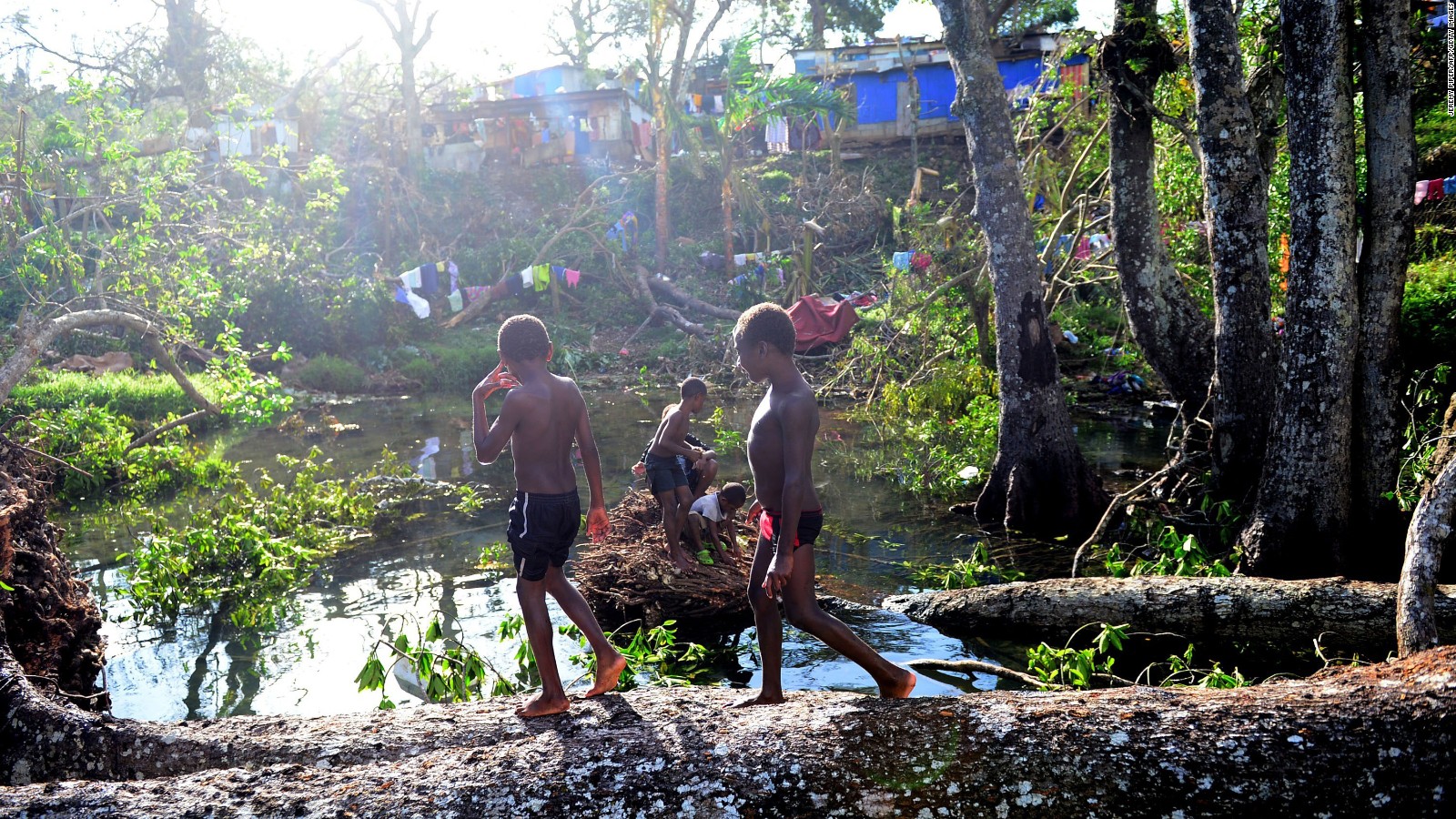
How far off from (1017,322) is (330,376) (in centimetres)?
1542

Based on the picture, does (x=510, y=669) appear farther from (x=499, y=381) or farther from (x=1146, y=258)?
(x=1146, y=258)

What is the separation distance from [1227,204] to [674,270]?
19.9m

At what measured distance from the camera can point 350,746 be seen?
4164mm

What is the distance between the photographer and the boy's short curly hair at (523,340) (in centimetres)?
462

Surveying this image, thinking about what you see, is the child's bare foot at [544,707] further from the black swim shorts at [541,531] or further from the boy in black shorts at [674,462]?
the boy in black shorts at [674,462]

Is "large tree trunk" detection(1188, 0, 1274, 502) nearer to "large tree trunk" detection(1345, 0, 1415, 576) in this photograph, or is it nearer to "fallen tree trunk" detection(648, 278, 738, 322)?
"large tree trunk" detection(1345, 0, 1415, 576)

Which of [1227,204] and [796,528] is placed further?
[1227,204]

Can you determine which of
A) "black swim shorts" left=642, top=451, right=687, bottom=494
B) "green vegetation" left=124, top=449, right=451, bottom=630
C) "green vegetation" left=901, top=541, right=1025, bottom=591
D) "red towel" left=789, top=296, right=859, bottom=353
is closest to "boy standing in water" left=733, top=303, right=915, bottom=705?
"black swim shorts" left=642, top=451, right=687, bottom=494

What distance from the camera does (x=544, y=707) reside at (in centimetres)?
427

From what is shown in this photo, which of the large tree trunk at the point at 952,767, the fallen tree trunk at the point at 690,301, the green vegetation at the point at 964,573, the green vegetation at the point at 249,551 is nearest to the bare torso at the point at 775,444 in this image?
the large tree trunk at the point at 952,767

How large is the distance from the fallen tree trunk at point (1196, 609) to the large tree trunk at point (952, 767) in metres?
2.63

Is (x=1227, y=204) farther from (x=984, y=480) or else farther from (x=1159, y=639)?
(x=984, y=480)

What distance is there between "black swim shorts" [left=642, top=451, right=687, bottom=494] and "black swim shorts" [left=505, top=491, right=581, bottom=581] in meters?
2.88

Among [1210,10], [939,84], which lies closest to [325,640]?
[1210,10]
